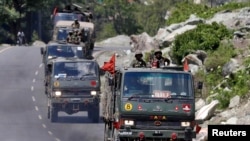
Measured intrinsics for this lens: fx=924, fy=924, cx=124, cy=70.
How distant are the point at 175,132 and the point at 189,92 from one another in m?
1.25

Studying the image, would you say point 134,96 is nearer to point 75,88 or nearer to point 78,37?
point 75,88

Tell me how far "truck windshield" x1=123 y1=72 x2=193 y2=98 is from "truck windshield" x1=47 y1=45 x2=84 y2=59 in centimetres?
1961

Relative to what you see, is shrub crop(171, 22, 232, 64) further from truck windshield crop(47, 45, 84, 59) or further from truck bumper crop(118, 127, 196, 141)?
truck bumper crop(118, 127, 196, 141)

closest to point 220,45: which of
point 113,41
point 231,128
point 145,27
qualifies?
point 231,128

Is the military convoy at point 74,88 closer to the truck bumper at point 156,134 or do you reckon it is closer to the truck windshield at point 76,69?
the truck windshield at point 76,69

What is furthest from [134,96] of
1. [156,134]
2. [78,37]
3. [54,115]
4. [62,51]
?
[78,37]

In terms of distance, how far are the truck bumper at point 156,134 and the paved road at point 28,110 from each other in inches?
278

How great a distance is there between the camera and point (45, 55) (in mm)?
47406

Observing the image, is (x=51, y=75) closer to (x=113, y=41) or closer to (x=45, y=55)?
(x=45, y=55)

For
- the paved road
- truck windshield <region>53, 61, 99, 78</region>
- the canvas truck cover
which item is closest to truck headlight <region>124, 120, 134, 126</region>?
the paved road

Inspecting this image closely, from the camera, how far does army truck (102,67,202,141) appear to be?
2691 centimetres

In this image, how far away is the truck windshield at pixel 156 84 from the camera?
26.9m

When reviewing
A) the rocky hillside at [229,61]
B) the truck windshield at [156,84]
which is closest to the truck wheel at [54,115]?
the rocky hillside at [229,61]

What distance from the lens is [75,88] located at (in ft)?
129
